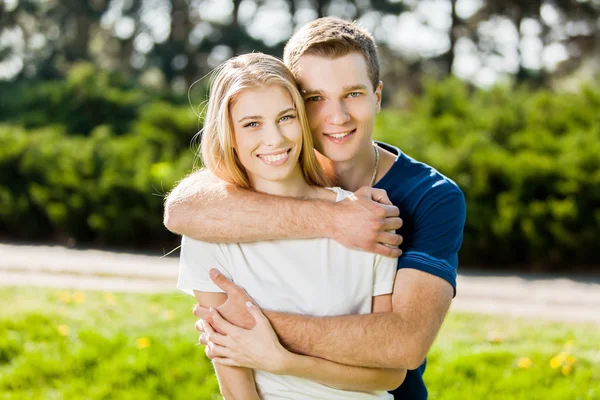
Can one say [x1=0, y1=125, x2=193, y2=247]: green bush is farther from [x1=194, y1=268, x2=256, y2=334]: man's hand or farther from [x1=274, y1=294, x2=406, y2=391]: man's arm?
[x1=274, y1=294, x2=406, y2=391]: man's arm

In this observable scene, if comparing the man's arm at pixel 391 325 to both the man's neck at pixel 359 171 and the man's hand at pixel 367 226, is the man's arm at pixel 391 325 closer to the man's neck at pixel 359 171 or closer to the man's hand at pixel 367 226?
the man's hand at pixel 367 226

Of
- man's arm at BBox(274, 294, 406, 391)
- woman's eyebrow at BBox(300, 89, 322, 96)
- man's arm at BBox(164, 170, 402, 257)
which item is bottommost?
man's arm at BBox(274, 294, 406, 391)

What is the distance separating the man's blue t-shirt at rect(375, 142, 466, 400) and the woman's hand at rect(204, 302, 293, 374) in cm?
53

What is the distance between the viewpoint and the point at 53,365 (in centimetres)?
494

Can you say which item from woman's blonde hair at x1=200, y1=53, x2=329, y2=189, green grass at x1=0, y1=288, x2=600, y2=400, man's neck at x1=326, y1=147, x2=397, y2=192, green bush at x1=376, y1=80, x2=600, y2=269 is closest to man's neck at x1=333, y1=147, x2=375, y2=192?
man's neck at x1=326, y1=147, x2=397, y2=192

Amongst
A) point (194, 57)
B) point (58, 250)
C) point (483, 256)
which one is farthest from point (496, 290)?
point (194, 57)

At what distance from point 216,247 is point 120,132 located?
12.0m

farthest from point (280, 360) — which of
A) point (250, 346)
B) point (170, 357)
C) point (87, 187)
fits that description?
point (87, 187)

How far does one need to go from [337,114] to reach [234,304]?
0.86 meters

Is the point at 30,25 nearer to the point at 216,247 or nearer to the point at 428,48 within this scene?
the point at 428,48

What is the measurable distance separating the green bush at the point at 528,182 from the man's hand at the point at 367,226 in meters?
6.34

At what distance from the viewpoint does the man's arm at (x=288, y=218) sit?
2.44m

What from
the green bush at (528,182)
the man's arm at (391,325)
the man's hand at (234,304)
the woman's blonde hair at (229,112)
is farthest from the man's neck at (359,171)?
the green bush at (528,182)

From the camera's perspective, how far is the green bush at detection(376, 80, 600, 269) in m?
8.39
